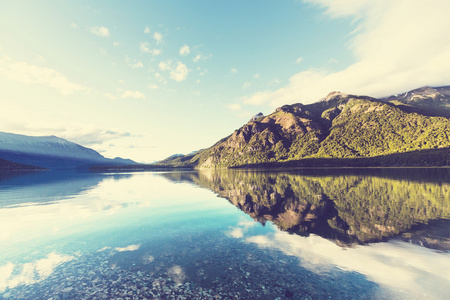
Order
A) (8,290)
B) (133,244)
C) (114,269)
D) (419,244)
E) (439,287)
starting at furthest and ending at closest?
(133,244) → (419,244) → (114,269) → (8,290) → (439,287)

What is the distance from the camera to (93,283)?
14648 millimetres

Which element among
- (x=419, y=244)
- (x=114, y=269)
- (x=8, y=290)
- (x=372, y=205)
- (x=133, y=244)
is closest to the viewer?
(x=8, y=290)

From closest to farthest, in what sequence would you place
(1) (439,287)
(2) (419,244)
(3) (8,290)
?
(1) (439,287), (3) (8,290), (2) (419,244)

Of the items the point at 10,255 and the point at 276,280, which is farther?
the point at 10,255

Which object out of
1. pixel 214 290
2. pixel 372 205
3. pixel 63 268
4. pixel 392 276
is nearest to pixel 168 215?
pixel 63 268

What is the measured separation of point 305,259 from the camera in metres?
17.8

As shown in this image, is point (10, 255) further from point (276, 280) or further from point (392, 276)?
point (392, 276)

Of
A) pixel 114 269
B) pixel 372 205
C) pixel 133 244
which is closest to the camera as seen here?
pixel 114 269

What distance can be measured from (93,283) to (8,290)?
19.4ft

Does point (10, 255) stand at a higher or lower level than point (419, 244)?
higher

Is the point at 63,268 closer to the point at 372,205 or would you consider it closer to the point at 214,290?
the point at 214,290

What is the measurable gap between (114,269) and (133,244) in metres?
6.15

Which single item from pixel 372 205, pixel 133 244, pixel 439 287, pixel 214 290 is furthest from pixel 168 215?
pixel 372 205

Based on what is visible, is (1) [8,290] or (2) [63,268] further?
(2) [63,268]
